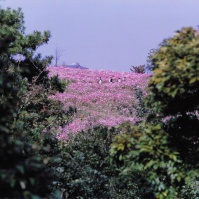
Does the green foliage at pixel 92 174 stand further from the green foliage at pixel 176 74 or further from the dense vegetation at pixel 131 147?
the green foliage at pixel 176 74

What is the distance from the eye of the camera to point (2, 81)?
8.34ft

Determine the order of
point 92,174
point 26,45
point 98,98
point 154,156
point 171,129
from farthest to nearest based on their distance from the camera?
point 98,98 → point 26,45 → point 92,174 → point 171,129 → point 154,156

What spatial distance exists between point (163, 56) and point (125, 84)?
16518 mm

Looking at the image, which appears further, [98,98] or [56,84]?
[98,98]

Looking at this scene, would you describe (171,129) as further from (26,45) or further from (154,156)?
(26,45)

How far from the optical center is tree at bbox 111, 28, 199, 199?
392cm

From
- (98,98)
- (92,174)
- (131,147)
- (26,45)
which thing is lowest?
(92,174)

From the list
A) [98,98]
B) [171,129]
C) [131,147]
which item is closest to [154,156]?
[171,129]

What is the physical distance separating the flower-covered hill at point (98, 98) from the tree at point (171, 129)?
5.82 metres

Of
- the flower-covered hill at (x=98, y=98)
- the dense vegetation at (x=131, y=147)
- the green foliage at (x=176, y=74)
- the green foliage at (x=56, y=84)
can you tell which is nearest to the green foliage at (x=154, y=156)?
the dense vegetation at (x=131, y=147)

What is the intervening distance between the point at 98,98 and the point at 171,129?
1209 cm

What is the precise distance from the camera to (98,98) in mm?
16938

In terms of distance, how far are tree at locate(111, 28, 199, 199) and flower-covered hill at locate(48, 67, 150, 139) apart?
19.1 feet

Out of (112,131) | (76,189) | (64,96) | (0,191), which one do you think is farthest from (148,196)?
(64,96)
